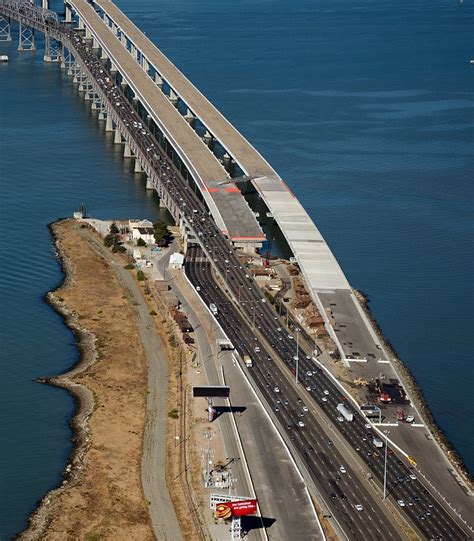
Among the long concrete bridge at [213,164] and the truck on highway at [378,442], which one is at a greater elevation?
the long concrete bridge at [213,164]

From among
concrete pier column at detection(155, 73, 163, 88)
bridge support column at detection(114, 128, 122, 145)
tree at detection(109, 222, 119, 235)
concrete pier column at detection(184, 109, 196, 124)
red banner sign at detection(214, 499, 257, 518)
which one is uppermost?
concrete pier column at detection(155, 73, 163, 88)

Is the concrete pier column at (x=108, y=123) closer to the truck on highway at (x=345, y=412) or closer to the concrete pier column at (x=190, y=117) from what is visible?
the concrete pier column at (x=190, y=117)

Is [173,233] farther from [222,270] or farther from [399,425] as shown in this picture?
[399,425]

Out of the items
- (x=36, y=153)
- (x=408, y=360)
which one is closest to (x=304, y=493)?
(x=408, y=360)

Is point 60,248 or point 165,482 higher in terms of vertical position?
point 60,248

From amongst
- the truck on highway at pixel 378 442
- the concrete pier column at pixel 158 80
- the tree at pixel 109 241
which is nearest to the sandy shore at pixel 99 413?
the tree at pixel 109 241

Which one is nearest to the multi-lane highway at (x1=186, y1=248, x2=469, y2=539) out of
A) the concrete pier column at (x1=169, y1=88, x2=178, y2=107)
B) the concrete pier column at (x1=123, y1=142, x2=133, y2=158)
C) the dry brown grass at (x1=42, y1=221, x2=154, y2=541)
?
the dry brown grass at (x1=42, y1=221, x2=154, y2=541)

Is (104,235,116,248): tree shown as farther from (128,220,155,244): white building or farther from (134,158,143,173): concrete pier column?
(134,158,143,173): concrete pier column
